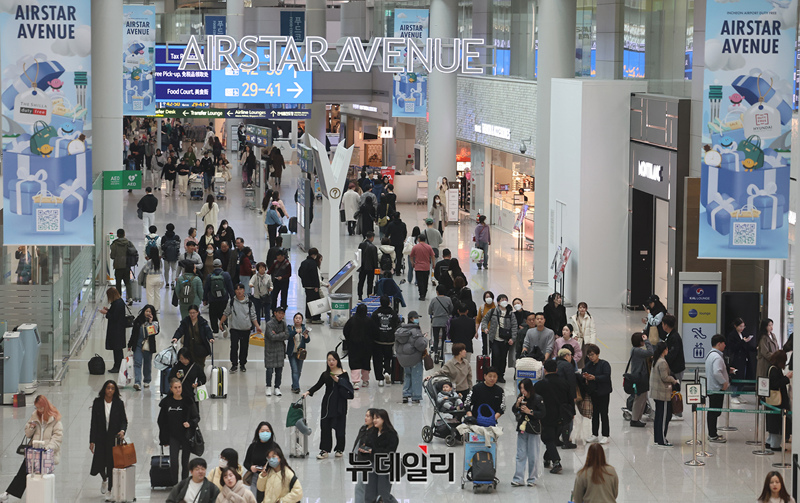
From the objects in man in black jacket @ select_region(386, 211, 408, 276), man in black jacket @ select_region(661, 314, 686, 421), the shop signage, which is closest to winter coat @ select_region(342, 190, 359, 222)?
man in black jacket @ select_region(386, 211, 408, 276)

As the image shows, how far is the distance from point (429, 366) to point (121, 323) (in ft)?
15.6

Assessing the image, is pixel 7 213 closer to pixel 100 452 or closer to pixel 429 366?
pixel 100 452

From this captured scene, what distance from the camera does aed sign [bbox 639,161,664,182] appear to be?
21.1m

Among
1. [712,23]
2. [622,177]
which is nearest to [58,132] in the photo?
[712,23]

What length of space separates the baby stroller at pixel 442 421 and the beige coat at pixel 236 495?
14.6 feet

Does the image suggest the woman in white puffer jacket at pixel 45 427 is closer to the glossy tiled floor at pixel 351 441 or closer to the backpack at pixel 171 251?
the glossy tiled floor at pixel 351 441

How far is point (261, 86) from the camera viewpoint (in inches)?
1331

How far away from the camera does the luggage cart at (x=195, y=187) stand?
3928 centimetres

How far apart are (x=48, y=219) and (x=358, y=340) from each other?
439cm

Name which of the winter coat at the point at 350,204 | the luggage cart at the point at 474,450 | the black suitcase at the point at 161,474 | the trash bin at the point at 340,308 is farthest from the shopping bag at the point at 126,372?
the winter coat at the point at 350,204

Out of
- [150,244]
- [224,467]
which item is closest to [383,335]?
[224,467]

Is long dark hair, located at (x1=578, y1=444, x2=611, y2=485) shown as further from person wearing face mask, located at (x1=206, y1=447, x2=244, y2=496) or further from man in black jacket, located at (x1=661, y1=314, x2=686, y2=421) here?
man in black jacket, located at (x1=661, y1=314, x2=686, y2=421)

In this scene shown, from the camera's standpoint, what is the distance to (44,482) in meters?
10.9

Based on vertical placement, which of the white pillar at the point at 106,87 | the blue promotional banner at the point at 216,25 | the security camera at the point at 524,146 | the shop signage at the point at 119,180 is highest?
the blue promotional banner at the point at 216,25
